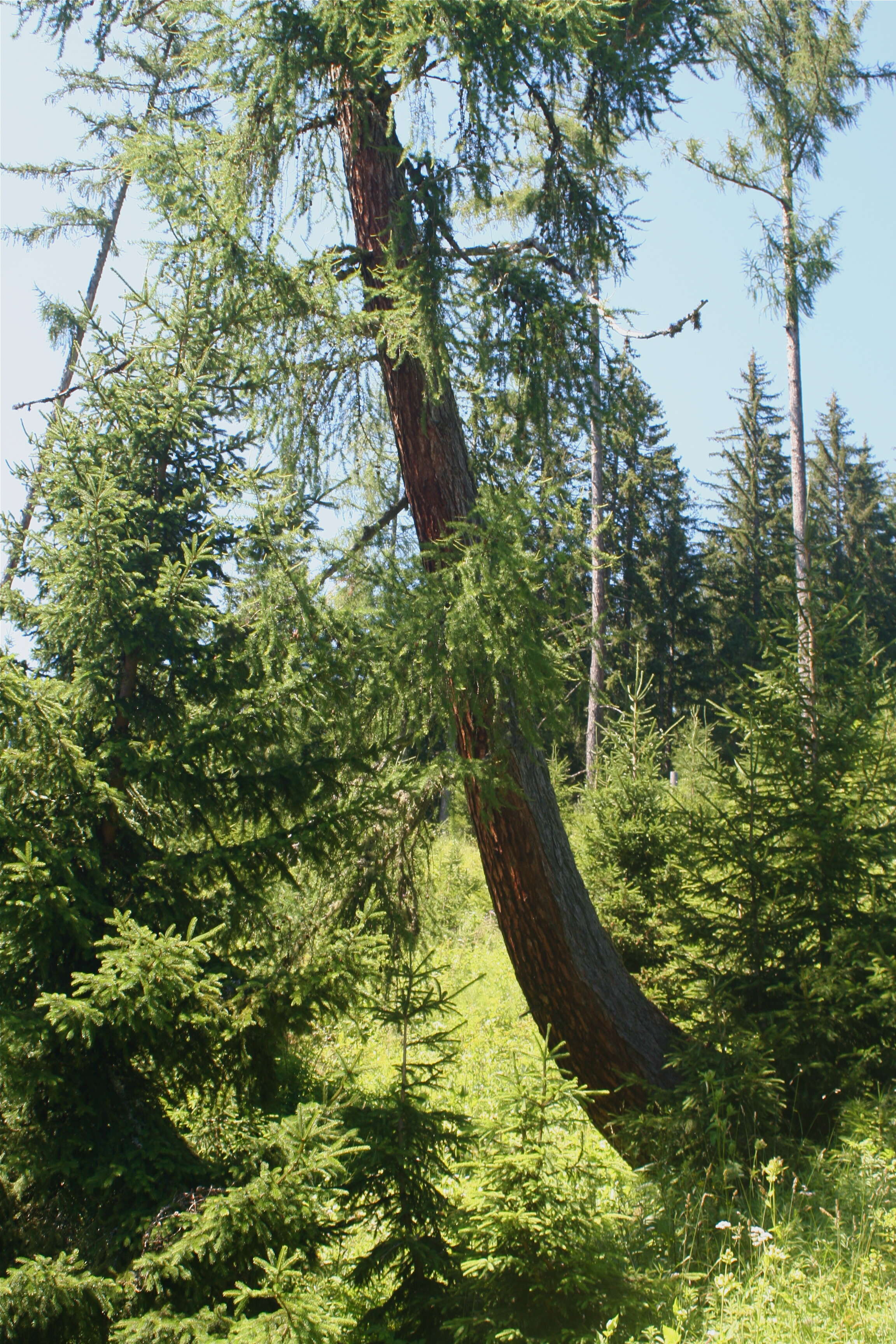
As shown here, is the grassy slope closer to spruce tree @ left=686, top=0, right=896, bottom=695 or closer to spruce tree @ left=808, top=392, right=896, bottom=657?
spruce tree @ left=686, top=0, right=896, bottom=695

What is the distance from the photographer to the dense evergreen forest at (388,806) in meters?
3.12

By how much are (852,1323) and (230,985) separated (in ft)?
8.53

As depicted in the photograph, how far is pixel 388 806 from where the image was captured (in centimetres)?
409

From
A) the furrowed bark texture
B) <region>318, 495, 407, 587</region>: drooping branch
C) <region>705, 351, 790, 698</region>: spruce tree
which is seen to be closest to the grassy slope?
the furrowed bark texture

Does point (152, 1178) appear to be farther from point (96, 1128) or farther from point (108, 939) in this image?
point (108, 939)

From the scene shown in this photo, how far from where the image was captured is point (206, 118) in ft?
37.9

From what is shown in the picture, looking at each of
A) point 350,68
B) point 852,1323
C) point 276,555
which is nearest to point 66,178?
point 350,68

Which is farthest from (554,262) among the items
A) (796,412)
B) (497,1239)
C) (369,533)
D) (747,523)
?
(747,523)

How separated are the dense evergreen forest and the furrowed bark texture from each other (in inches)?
1.1

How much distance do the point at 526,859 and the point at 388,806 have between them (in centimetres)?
105

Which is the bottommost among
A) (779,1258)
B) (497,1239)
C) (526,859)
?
(779,1258)

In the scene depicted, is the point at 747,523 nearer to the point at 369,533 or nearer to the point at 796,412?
the point at 796,412

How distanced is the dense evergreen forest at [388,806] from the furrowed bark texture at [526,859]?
0.09 ft

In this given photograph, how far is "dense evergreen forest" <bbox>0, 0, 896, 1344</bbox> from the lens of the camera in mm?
3121
